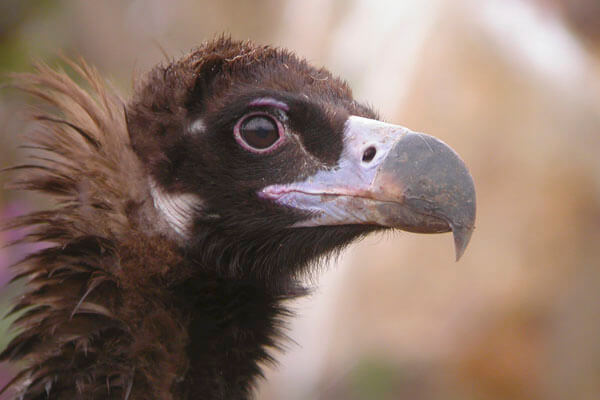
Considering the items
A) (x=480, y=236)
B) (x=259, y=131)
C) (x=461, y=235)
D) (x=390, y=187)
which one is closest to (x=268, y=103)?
(x=259, y=131)

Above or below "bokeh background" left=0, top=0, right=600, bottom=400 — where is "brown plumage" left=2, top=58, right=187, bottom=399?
below

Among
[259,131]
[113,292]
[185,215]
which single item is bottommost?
[113,292]

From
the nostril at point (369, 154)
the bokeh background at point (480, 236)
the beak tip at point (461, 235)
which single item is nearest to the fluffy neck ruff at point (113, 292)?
the nostril at point (369, 154)

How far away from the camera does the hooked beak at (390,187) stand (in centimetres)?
199

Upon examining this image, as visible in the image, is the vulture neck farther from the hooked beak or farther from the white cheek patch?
the hooked beak

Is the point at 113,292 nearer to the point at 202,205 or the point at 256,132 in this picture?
the point at 202,205

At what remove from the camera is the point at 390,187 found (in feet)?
6.68

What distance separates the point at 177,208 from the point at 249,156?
0.90 ft

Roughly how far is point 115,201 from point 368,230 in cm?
77

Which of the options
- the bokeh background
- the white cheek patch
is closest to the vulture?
the white cheek patch

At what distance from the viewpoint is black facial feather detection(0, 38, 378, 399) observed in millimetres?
2008

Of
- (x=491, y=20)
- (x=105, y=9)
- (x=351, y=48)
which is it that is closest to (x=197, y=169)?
(x=491, y=20)

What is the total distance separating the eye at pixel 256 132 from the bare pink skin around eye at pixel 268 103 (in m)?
0.03

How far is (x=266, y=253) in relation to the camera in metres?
2.33
